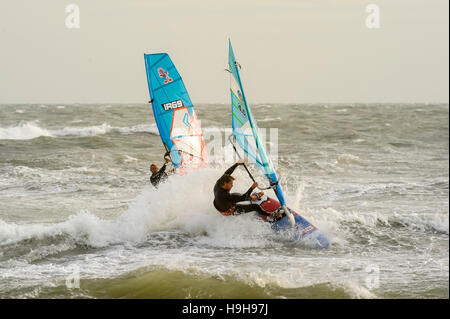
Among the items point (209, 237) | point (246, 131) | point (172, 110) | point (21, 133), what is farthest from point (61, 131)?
point (246, 131)

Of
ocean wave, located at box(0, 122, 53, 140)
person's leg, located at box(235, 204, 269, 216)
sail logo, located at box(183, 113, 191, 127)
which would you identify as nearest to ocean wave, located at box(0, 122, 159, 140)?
ocean wave, located at box(0, 122, 53, 140)

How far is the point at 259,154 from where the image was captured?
6570 mm

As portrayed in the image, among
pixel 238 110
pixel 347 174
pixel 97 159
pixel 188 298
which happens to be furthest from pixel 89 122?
pixel 188 298

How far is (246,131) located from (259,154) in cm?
36

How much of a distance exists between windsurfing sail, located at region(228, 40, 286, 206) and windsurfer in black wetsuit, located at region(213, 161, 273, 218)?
0.28 meters

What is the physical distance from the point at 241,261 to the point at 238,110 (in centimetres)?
205

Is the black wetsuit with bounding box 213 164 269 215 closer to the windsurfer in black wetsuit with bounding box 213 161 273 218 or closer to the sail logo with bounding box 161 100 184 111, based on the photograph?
the windsurfer in black wetsuit with bounding box 213 161 273 218

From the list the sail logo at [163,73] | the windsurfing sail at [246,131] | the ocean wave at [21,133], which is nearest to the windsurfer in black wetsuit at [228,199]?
the windsurfing sail at [246,131]

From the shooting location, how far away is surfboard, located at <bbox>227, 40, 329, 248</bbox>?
6.43 meters

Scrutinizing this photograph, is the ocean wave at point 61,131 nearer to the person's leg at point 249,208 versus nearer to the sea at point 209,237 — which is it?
the sea at point 209,237

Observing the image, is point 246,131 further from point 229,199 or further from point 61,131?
point 61,131

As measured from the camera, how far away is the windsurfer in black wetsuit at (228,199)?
6.35m

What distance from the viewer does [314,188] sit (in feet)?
34.6
